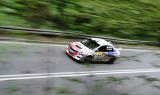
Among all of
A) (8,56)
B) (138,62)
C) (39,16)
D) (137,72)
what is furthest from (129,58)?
(8,56)

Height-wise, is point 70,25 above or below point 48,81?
above

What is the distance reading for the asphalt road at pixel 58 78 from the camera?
13669 millimetres

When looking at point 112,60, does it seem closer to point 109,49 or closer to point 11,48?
point 109,49

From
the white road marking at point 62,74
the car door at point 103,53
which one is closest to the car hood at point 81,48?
the car door at point 103,53

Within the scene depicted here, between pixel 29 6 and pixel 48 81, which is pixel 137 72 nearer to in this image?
pixel 48 81

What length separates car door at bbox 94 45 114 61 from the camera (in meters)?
18.1

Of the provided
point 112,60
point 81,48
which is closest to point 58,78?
point 81,48

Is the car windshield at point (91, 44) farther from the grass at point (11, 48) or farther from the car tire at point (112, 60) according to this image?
the grass at point (11, 48)

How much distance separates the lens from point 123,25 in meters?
28.2

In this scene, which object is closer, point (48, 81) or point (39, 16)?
point (48, 81)

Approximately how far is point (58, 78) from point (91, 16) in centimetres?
1209

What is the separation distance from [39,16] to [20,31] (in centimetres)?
451

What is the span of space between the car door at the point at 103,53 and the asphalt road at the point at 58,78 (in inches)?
15.9

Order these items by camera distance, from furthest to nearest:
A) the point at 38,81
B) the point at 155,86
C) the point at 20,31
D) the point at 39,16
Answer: the point at 39,16, the point at 20,31, the point at 155,86, the point at 38,81
